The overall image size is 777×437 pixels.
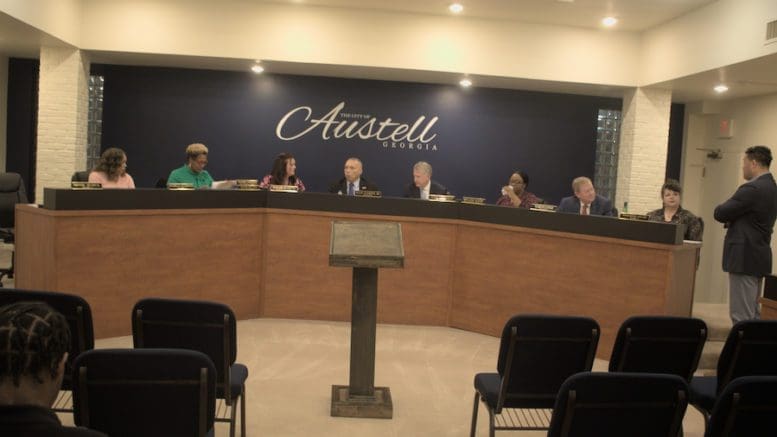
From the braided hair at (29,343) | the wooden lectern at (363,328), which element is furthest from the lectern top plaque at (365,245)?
the braided hair at (29,343)

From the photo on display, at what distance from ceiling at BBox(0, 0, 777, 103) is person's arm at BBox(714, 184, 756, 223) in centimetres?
171

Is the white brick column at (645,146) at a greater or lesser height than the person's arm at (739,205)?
greater

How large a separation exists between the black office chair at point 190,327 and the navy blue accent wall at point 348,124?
6.90 m

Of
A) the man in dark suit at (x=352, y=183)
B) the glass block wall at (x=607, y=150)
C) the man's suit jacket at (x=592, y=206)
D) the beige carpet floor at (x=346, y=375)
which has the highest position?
the glass block wall at (x=607, y=150)

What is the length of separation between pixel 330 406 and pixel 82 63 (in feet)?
21.2

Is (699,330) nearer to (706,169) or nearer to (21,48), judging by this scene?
(706,169)

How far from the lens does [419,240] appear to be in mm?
Answer: 6754

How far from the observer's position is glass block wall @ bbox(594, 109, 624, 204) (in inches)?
417

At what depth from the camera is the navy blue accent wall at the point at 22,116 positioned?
10344mm

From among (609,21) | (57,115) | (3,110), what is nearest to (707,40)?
(609,21)

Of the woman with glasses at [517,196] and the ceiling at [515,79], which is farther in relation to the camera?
the ceiling at [515,79]

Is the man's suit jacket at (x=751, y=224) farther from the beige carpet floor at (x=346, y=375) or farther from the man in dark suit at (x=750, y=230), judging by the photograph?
the beige carpet floor at (x=346, y=375)

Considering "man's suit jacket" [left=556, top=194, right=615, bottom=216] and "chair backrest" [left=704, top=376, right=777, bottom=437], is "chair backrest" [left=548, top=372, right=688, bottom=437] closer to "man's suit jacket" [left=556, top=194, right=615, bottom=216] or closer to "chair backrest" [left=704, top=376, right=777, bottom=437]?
"chair backrest" [left=704, top=376, right=777, bottom=437]

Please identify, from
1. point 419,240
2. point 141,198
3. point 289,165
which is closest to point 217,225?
point 141,198
